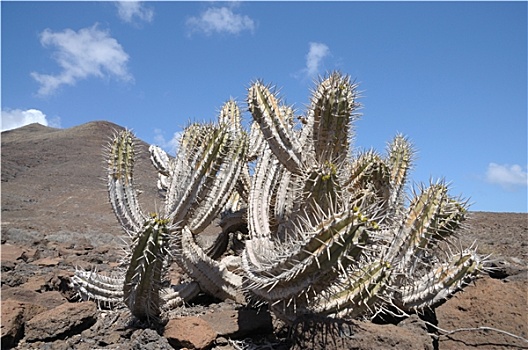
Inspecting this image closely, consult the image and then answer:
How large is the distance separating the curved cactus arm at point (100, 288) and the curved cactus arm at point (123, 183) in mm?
458

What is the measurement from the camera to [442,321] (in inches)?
123

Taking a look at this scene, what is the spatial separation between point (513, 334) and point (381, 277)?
1.13m

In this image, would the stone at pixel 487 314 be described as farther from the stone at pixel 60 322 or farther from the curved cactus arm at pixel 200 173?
the stone at pixel 60 322

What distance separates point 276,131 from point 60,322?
2138mm

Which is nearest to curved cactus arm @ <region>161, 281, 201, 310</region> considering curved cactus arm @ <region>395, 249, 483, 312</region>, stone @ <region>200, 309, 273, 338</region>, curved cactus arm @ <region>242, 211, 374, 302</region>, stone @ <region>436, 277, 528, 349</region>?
stone @ <region>200, 309, 273, 338</region>

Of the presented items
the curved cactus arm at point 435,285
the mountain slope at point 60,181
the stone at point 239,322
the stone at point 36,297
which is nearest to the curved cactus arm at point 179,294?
the stone at point 239,322

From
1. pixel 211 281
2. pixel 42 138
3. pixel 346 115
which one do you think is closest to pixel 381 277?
pixel 346 115

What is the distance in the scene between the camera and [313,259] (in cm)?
221

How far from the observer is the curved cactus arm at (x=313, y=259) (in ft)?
6.94

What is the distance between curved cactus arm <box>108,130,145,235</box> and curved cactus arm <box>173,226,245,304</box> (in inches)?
22.2

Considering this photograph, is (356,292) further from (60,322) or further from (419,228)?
(60,322)

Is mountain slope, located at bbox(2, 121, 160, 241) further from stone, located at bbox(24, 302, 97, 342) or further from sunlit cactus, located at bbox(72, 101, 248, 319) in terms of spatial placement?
stone, located at bbox(24, 302, 97, 342)

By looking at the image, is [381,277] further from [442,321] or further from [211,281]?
[211,281]

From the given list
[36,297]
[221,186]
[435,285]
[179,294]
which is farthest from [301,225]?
[36,297]
